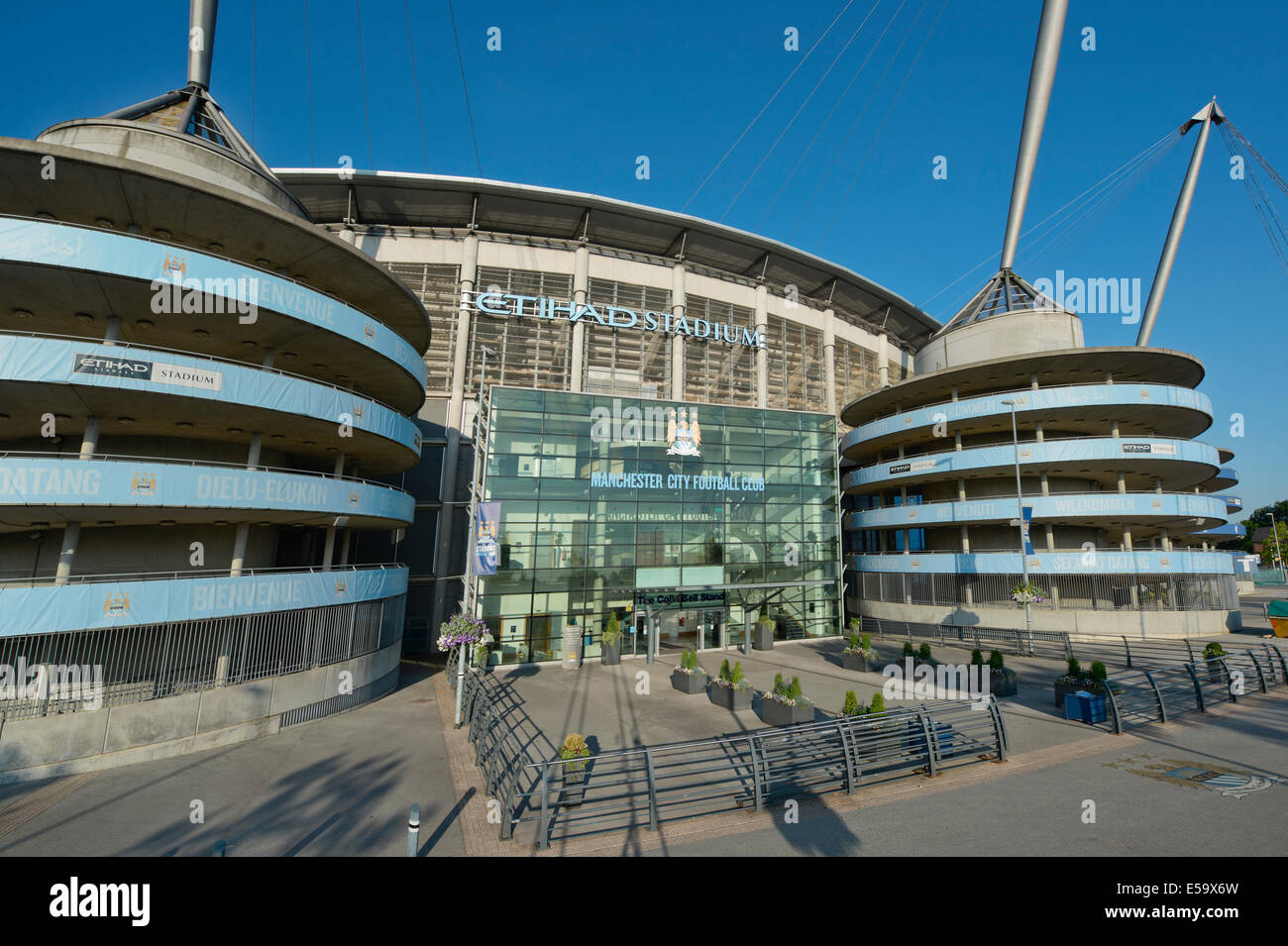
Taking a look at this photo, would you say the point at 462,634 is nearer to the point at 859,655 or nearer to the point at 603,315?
the point at 859,655

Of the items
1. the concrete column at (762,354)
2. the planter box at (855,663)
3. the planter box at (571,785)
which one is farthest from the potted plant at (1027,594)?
the planter box at (571,785)

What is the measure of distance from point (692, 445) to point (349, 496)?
1779 centimetres

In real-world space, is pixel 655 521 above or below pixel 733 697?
above

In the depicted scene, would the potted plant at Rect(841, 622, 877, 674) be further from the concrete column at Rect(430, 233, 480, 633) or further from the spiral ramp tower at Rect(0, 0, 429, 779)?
the concrete column at Rect(430, 233, 480, 633)

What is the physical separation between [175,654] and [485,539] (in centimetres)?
959

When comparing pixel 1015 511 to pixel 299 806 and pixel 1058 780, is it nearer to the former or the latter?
pixel 1058 780

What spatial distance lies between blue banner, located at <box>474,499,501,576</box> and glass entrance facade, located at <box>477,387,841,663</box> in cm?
462

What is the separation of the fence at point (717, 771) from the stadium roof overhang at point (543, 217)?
35.0m

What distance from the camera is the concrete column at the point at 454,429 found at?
33.4 meters

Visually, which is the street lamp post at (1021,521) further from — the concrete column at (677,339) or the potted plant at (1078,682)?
the concrete column at (677,339)

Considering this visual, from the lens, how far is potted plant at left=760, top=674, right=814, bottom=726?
604 inches

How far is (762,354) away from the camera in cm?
4328

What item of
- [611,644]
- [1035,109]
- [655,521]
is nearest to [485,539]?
[611,644]
